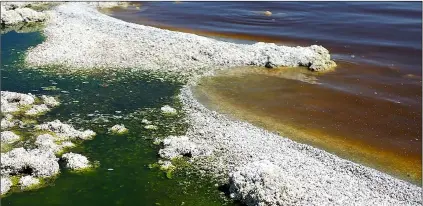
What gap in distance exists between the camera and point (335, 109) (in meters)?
31.5

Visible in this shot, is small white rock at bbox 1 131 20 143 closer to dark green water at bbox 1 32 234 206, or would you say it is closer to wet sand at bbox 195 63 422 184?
dark green water at bbox 1 32 234 206

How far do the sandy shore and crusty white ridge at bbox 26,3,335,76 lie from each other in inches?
3.3

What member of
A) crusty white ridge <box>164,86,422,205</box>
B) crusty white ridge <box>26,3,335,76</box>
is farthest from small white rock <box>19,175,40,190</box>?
crusty white ridge <box>26,3,335,76</box>

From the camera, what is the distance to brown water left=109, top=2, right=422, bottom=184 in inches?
1086

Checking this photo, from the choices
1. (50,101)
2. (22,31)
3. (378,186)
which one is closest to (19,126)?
(50,101)

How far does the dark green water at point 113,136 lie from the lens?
2016cm

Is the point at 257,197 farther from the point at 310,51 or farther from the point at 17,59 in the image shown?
the point at 17,59

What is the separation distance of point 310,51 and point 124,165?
932 inches

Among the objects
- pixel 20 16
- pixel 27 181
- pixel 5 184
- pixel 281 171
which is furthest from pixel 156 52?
pixel 281 171

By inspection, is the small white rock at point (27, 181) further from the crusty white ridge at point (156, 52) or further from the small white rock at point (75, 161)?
the crusty white ridge at point (156, 52)

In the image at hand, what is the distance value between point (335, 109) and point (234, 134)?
901cm

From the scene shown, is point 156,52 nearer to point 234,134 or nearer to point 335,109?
point 234,134

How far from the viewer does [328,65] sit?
39906 mm

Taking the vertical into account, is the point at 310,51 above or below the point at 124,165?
above
